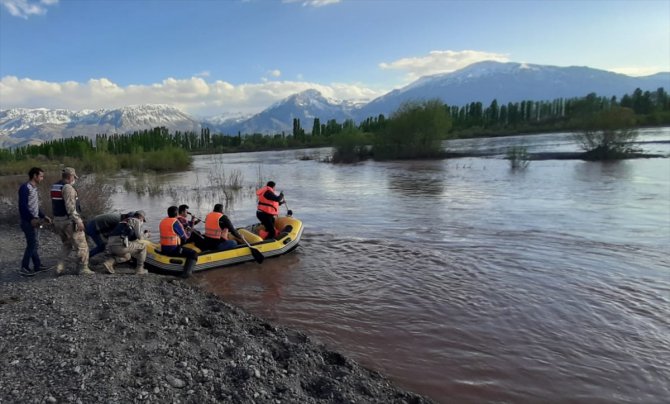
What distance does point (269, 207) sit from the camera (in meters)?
11.4

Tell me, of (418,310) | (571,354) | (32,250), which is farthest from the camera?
(32,250)

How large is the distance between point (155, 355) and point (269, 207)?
6811mm

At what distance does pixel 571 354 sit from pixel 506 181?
20773mm

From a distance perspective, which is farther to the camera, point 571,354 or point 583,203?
point 583,203

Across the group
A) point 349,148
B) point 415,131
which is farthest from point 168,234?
point 349,148

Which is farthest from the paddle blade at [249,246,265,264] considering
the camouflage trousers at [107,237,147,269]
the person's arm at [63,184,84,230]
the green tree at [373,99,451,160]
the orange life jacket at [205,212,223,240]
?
the green tree at [373,99,451,160]

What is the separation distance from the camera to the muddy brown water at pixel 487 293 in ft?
17.7

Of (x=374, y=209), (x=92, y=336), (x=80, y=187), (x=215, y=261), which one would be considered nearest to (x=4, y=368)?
(x=92, y=336)

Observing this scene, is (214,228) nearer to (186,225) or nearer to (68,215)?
(186,225)

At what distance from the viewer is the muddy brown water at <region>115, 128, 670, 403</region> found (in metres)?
5.39

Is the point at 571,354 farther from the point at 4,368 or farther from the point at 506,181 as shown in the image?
the point at 506,181

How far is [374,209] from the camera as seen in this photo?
57.1ft

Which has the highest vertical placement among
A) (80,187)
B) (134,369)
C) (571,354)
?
(80,187)

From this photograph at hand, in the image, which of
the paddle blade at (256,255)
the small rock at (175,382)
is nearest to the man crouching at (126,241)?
the paddle blade at (256,255)
